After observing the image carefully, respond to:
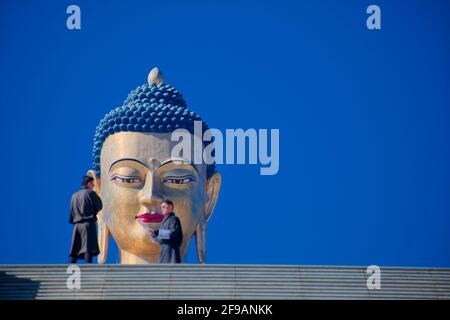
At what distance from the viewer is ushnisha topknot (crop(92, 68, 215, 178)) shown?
24922 millimetres

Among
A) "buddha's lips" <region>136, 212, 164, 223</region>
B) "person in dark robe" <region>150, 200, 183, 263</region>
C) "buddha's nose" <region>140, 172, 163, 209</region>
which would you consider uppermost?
"buddha's nose" <region>140, 172, 163, 209</region>

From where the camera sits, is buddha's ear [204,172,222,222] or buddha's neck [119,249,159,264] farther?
buddha's ear [204,172,222,222]

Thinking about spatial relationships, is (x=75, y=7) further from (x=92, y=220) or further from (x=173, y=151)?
(x=92, y=220)

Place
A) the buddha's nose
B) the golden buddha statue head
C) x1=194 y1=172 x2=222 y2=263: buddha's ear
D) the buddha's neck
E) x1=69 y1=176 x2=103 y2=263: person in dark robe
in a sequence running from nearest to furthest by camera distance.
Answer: x1=69 y1=176 x2=103 y2=263: person in dark robe < the buddha's nose < the golden buddha statue head < the buddha's neck < x1=194 y1=172 x2=222 y2=263: buddha's ear

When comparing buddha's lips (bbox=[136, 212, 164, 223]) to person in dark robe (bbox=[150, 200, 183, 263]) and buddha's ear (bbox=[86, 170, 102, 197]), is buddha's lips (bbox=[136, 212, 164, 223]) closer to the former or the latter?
buddha's ear (bbox=[86, 170, 102, 197])

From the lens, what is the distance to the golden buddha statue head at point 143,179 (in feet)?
80.1

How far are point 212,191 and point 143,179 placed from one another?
1926 millimetres

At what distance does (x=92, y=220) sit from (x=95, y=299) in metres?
2.96

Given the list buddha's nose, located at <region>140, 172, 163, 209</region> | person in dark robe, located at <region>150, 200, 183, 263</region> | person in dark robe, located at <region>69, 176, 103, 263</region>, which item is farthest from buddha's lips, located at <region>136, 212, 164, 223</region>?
person in dark robe, located at <region>150, 200, 183, 263</region>

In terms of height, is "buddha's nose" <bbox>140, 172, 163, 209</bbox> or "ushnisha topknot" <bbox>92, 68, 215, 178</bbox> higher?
"ushnisha topknot" <bbox>92, 68, 215, 178</bbox>

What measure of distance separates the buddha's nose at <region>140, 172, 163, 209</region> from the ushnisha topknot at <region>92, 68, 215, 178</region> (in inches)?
42.0

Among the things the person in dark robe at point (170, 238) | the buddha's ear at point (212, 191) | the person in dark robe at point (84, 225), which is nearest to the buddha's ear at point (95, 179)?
the buddha's ear at point (212, 191)
